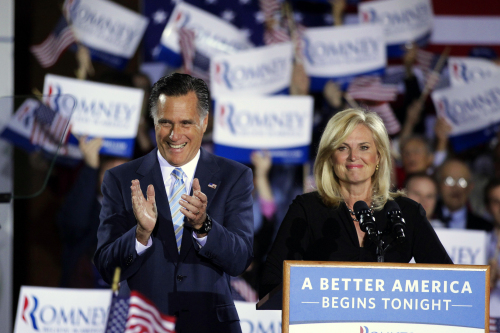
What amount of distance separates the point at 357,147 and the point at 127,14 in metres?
3.83

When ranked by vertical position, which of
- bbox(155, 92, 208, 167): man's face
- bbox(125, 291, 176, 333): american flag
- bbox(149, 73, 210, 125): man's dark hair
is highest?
bbox(149, 73, 210, 125): man's dark hair

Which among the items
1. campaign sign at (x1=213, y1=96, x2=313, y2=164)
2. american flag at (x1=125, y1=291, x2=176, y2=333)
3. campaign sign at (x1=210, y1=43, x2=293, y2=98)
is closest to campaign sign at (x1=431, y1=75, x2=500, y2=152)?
campaign sign at (x1=213, y1=96, x2=313, y2=164)

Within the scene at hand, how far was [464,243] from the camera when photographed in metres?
4.34

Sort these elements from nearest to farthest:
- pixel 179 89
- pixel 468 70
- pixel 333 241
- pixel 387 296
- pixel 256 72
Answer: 1. pixel 387 296
2. pixel 179 89
3. pixel 333 241
4. pixel 256 72
5. pixel 468 70

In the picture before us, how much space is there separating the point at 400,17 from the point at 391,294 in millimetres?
4488

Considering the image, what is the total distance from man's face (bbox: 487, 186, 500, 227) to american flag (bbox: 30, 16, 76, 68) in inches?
155

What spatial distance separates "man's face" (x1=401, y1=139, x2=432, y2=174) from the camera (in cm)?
484

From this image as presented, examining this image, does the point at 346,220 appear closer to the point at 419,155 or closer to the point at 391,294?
the point at 391,294

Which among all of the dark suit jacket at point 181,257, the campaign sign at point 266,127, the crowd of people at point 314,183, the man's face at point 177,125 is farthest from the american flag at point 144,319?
the campaign sign at point 266,127

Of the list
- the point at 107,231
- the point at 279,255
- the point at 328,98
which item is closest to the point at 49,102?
the point at 107,231

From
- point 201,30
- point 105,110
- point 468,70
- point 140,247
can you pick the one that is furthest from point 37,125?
point 468,70

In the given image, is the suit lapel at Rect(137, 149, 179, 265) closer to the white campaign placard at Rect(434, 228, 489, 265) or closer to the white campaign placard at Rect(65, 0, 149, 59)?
the white campaign placard at Rect(434, 228, 489, 265)

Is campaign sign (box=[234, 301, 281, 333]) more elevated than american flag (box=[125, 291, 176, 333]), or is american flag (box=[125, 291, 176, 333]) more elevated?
american flag (box=[125, 291, 176, 333])

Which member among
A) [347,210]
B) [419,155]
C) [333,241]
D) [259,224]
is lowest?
[259,224]
